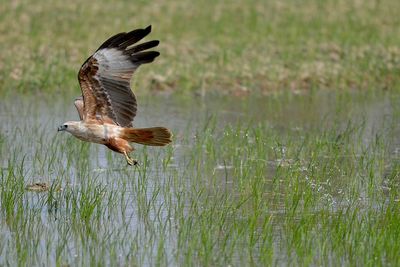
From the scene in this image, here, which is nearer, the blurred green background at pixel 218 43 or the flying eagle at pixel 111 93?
the flying eagle at pixel 111 93

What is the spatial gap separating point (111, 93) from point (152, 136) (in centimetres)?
74

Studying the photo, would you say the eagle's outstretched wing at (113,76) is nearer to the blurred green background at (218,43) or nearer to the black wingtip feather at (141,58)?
the black wingtip feather at (141,58)

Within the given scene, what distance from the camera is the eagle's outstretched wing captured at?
861 centimetres

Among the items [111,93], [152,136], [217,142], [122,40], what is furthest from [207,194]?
[217,142]

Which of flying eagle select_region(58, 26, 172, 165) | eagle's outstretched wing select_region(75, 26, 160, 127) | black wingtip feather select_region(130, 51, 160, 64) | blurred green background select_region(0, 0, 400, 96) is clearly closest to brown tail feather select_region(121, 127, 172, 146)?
flying eagle select_region(58, 26, 172, 165)

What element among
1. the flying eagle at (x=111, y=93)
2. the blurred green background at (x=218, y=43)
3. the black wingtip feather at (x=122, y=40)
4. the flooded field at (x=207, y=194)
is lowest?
the flooded field at (x=207, y=194)

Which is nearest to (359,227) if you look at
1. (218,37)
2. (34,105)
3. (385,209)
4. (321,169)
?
(385,209)

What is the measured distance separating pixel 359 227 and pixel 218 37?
9335 mm

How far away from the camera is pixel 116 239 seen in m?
7.09

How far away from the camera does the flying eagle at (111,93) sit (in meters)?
8.61

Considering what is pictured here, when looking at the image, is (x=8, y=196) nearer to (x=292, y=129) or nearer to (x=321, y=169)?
(x=321, y=169)

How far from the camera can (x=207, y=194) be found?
28.6 feet

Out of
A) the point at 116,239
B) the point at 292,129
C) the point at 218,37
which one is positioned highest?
the point at 218,37

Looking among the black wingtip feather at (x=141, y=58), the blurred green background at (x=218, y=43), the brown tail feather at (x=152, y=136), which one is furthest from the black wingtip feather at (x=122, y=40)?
the blurred green background at (x=218, y=43)
